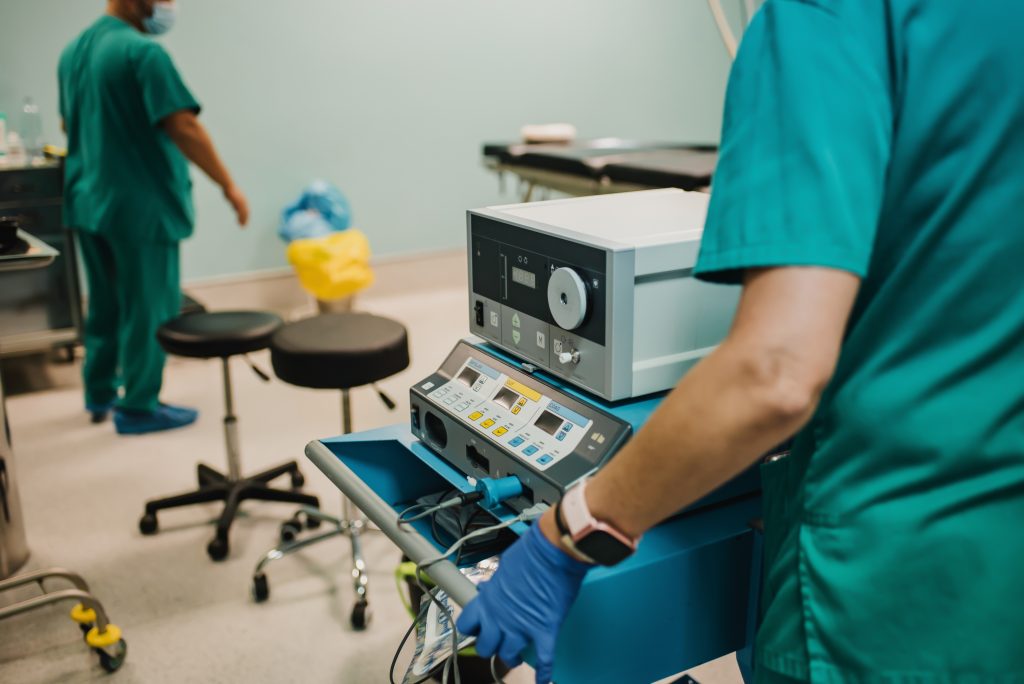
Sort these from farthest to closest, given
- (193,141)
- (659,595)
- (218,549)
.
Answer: (193,141) → (218,549) → (659,595)

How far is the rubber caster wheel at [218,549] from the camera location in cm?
251

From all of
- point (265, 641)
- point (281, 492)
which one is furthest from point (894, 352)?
point (281, 492)

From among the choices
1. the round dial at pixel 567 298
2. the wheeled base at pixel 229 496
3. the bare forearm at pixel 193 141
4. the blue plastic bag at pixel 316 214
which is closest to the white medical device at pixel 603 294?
the round dial at pixel 567 298

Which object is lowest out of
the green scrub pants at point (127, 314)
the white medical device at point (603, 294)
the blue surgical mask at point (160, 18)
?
the green scrub pants at point (127, 314)

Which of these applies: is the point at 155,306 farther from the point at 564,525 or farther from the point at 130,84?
the point at 564,525

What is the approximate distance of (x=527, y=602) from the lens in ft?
3.08

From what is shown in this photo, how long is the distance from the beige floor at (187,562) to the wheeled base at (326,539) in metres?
0.04

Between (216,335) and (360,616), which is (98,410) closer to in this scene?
(216,335)

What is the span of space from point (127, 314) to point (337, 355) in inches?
55.4

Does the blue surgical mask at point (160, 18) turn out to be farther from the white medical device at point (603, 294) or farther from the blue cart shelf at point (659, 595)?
the blue cart shelf at point (659, 595)

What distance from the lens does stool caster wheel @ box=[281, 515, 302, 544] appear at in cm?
257

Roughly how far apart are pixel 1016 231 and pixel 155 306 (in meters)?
3.00

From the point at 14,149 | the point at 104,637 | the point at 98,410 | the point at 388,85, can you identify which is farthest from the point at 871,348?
the point at 388,85

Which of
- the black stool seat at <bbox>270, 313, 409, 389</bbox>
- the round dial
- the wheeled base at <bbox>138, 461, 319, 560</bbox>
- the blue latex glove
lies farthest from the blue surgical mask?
the blue latex glove
